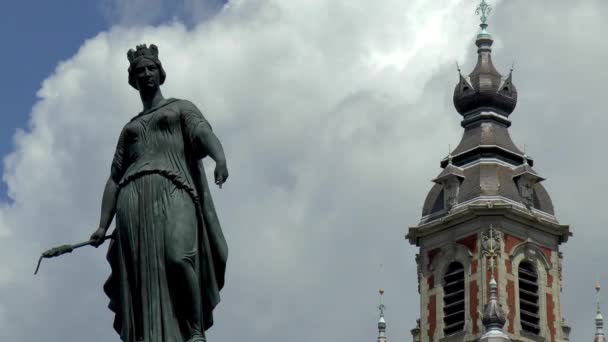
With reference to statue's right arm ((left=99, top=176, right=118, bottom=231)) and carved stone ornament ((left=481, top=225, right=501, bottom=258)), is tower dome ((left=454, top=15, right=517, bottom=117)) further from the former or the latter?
statue's right arm ((left=99, top=176, right=118, bottom=231))

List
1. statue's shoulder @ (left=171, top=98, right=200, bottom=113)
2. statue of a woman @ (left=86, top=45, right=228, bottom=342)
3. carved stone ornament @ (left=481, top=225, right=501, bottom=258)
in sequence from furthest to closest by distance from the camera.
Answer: carved stone ornament @ (left=481, top=225, right=501, bottom=258), statue's shoulder @ (left=171, top=98, right=200, bottom=113), statue of a woman @ (left=86, top=45, right=228, bottom=342)

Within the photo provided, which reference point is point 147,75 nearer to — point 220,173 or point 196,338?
point 220,173

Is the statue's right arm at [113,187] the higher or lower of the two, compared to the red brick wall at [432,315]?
lower

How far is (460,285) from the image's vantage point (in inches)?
3858

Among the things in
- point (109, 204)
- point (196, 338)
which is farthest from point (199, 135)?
point (196, 338)

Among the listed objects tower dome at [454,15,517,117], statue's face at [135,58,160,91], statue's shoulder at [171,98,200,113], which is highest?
tower dome at [454,15,517,117]

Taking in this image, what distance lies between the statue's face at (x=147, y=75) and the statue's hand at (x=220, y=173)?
1.18 m

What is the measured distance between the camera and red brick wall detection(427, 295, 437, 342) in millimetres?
97938

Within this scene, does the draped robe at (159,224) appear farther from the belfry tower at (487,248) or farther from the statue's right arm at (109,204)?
the belfry tower at (487,248)

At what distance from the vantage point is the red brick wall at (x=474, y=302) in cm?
9612

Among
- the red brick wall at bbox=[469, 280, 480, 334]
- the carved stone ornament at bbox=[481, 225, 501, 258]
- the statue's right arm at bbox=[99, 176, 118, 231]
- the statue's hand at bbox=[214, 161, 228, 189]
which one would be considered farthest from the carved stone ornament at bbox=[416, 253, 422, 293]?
the statue's hand at bbox=[214, 161, 228, 189]

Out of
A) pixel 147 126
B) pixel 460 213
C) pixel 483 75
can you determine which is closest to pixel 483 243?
pixel 460 213

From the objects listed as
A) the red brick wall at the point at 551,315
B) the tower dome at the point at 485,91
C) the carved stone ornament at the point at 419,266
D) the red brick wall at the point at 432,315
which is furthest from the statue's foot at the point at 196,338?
the tower dome at the point at 485,91

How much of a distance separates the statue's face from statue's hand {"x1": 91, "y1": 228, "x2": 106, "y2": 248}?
1.18 metres
